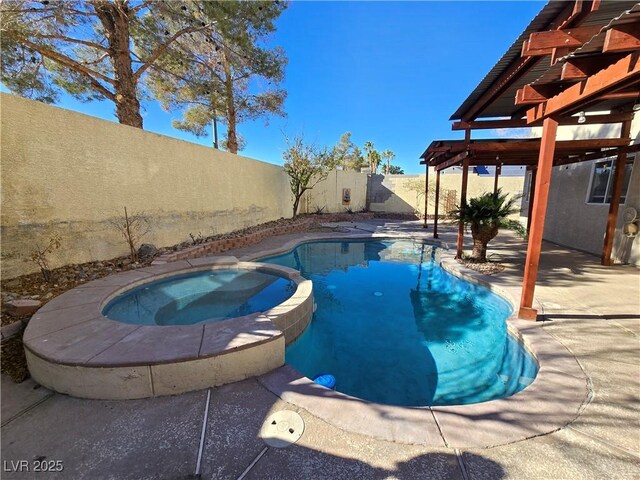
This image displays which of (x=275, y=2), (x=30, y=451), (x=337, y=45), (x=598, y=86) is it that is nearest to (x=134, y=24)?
(x=275, y=2)

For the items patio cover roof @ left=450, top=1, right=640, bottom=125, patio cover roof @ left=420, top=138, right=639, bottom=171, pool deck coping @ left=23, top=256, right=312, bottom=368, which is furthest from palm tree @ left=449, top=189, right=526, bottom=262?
pool deck coping @ left=23, top=256, right=312, bottom=368

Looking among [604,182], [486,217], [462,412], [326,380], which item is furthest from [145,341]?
[604,182]

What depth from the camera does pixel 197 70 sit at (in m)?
8.51

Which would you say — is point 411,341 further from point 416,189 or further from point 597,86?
point 416,189

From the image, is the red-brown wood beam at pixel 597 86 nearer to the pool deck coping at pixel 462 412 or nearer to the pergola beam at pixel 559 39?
the pergola beam at pixel 559 39

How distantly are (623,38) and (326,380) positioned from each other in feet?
13.7

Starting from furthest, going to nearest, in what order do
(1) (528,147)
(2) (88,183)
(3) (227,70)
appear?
(3) (227,70) → (1) (528,147) → (2) (88,183)

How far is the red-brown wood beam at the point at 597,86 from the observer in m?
2.20

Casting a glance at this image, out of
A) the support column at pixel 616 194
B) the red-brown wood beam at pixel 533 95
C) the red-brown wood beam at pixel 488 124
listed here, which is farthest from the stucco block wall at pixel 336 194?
the red-brown wood beam at pixel 533 95

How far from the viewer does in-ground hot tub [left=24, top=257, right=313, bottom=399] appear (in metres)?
2.21

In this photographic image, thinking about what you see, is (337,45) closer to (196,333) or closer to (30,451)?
(196,333)

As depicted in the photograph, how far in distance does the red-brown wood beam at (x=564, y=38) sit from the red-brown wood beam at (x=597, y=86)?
45 cm

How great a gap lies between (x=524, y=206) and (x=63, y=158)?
622 inches

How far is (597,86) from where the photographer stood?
252cm
